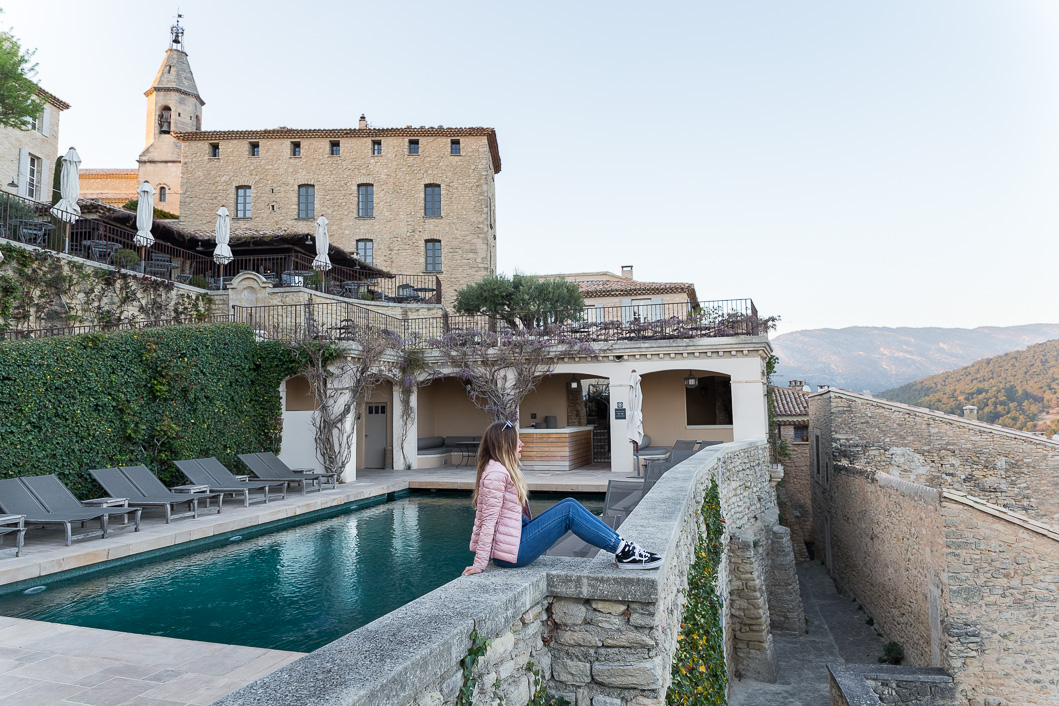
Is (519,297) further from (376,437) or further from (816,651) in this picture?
(816,651)

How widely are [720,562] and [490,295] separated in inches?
567

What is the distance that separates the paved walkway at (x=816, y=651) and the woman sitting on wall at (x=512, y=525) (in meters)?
7.44

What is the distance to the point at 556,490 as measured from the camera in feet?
42.5

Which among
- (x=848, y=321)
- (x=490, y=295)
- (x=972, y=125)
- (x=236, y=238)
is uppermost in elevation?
(x=848, y=321)

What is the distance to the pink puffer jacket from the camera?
113 inches

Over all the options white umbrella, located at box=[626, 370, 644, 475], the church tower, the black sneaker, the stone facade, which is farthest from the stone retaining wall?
the church tower

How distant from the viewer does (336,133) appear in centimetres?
2636

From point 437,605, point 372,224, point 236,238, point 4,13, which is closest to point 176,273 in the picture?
point 236,238

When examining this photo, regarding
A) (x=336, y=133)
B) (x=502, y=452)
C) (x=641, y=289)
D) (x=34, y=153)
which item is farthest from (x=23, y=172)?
(x=502, y=452)

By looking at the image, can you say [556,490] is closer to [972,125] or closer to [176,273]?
[176,273]

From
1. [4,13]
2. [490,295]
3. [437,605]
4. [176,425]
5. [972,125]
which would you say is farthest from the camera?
[972,125]

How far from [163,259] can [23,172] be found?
904 cm

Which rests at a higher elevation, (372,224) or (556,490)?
(372,224)

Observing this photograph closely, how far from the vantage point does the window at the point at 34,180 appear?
21.5 m
